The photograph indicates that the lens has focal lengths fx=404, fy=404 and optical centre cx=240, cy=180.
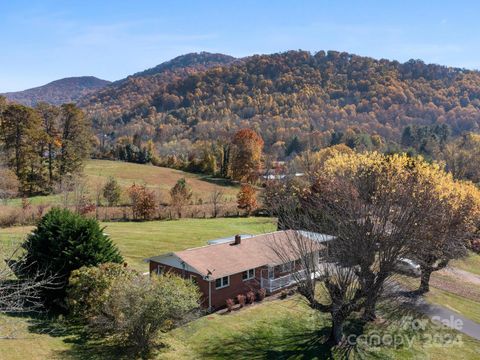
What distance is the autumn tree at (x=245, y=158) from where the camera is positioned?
245 ft

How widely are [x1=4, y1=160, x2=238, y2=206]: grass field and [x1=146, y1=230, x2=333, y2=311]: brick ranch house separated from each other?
3119cm

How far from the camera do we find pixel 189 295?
58.6 ft

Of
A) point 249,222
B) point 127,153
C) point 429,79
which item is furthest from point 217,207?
point 429,79

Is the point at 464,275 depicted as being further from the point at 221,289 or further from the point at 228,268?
the point at 221,289

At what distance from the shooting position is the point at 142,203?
47.2 metres

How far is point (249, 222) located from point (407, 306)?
26099 mm

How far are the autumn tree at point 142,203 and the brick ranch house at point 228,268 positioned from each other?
22.5 meters

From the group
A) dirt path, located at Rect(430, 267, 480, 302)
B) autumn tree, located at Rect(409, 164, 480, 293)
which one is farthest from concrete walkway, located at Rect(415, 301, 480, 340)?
dirt path, located at Rect(430, 267, 480, 302)

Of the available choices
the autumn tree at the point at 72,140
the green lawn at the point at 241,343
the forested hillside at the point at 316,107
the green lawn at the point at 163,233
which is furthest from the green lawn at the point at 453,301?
the forested hillside at the point at 316,107

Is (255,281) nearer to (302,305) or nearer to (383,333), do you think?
(302,305)

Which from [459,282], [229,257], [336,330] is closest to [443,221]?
[459,282]

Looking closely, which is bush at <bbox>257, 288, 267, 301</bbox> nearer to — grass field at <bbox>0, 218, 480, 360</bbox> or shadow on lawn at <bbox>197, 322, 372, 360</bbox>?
grass field at <bbox>0, 218, 480, 360</bbox>

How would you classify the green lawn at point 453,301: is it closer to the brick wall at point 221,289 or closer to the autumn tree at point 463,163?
the brick wall at point 221,289

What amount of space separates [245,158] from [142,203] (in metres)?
31.2
